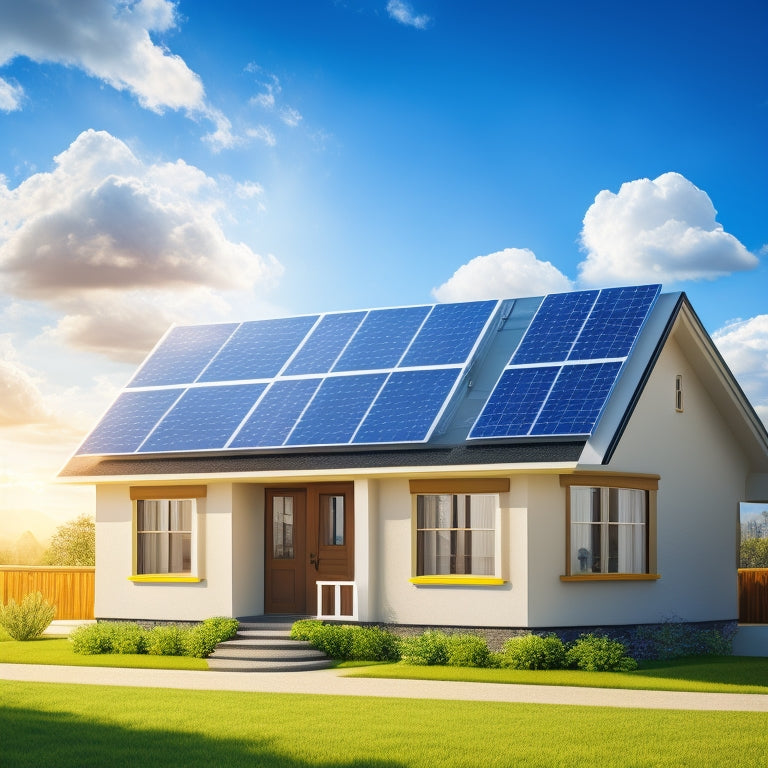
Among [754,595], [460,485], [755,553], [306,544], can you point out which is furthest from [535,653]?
[755,553]

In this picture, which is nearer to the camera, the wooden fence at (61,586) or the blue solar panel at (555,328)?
the blue solar panel at (555,328)

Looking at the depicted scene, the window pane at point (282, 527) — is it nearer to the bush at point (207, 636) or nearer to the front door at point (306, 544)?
the front door at point (306, 544)

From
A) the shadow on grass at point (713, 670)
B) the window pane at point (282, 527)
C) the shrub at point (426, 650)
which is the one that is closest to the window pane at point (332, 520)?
the window pane at point (282, 527)

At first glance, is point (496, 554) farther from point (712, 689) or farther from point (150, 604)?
point (150, 604)

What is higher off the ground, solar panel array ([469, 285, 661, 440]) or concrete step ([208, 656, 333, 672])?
solar panel array ([469, 285, 661, 440])

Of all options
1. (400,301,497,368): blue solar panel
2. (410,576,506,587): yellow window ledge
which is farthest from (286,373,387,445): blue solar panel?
(410,576,506,587): yellow window ledge

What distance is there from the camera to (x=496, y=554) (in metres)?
20.1

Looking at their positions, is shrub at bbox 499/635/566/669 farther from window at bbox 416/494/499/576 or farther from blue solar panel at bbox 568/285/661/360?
blue solar panel at bbox 568/285/661/360

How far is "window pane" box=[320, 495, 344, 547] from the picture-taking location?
22.4 m

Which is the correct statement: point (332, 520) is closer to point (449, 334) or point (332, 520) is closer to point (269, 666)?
point (269, 666)

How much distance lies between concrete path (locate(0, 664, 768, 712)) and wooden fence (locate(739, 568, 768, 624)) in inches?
514

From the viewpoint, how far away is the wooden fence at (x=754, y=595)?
Result: 29.2 metres

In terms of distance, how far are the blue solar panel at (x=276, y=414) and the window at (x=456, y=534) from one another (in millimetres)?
3000

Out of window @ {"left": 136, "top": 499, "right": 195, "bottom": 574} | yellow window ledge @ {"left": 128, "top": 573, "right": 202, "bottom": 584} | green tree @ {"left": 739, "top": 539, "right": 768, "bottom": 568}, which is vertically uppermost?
window @ {"left": 136, "top": 499, "right": 195, "bottom": 574}
